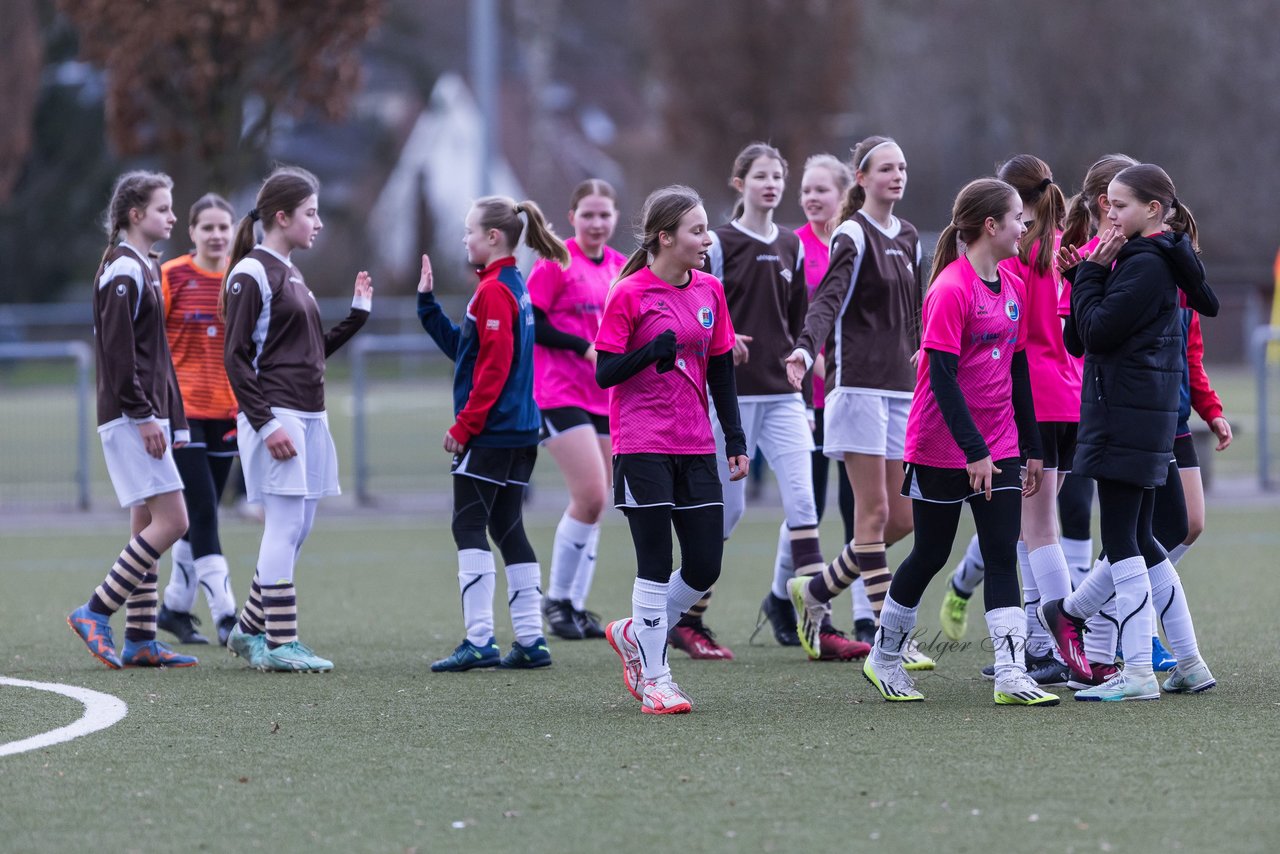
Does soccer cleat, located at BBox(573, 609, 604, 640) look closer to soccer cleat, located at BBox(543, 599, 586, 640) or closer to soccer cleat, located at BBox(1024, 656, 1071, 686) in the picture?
soccer cleat, located at BBox(543, 599, 586, 640)

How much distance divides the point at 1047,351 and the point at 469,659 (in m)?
2.73

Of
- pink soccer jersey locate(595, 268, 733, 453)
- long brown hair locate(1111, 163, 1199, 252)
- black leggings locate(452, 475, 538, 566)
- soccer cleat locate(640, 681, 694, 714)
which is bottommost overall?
soccer cleat locate(640, 681, 694, 714)

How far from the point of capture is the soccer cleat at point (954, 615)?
819 cm

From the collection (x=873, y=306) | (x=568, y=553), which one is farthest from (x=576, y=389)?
(x=873, y=306)

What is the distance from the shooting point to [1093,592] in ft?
21.9

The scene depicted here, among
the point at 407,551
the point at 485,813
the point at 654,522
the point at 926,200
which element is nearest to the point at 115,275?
the point at 654,522

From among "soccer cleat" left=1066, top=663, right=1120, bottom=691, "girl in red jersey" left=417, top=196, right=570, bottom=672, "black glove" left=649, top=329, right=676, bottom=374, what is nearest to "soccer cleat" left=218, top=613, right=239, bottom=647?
"girl in red jersey" left=417, top=196, right=570, bottom=672

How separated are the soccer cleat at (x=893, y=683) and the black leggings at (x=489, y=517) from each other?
5.66ft

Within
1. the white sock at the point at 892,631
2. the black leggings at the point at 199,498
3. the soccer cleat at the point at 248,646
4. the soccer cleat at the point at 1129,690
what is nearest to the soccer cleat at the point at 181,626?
the black leggings at the point at 199,498

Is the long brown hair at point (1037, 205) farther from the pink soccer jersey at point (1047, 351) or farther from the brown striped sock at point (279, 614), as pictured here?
the brown striped sock at point (279, 614)

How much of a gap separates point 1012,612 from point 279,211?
349 cm

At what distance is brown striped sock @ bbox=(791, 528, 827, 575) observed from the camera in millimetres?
7949

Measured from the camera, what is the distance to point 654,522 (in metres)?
6.46

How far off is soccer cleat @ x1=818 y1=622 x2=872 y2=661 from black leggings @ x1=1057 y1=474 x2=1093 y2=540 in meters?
1.13
